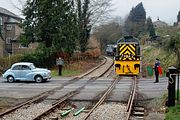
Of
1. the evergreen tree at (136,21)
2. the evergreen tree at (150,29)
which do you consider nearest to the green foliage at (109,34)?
the evergreen tree at (136,21)

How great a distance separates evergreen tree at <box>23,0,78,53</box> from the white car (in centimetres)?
1215

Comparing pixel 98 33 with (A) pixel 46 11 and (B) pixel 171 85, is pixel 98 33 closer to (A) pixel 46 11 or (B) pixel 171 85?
(A) pixel 46 11

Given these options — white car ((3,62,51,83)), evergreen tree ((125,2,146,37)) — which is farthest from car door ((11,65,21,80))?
evergreen tree ((125,2,146,37))

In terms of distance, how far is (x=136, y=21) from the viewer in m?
100

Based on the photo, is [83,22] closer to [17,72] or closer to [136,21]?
[17,72]

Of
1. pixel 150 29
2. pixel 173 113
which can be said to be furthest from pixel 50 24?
pixel 150 29

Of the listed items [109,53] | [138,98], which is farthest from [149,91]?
[109,53]

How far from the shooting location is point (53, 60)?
4506 centimetres

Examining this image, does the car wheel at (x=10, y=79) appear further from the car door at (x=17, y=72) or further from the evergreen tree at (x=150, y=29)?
the evergreen tree at (x=150, y=29)

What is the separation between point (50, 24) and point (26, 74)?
14.2 meters

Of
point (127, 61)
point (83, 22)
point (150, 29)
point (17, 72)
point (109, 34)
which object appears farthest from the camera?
point (109, 34)

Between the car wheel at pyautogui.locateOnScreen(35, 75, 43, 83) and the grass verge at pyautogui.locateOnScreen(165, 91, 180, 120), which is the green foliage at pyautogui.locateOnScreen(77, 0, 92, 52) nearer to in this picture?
the car wheel at pyautogui.locateOnScreen(35, 75, 43, 83)

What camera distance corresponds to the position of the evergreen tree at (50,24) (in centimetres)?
4409

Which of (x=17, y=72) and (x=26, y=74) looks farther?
(x=17, y=72)
